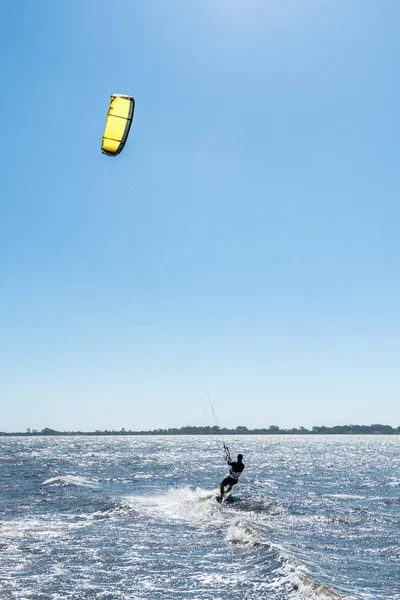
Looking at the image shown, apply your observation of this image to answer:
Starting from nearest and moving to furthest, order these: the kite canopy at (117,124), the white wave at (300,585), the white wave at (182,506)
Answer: the white wave at (300,585), the kite canopy at (117,124), the white wave at (182,506)

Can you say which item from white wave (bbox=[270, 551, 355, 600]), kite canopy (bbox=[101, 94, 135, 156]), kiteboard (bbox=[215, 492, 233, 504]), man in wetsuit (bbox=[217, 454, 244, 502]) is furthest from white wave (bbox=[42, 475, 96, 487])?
kite canopy (bbox=[101, 94, 135, 156])

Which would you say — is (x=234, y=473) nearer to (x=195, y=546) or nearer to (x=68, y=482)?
(x=195, y=546)

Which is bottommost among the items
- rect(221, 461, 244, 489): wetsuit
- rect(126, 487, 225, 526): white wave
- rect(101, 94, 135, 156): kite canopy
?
rect(126, 487, 225, 526): white wave

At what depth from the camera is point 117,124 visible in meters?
15.2

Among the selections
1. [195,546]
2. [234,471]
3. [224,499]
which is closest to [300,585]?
[195,546]

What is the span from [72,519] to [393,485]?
80.8ft

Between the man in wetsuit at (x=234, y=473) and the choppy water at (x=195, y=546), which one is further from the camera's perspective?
the man in wetsuit at (x=234, y=473)

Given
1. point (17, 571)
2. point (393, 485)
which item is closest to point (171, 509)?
point (17, 571)

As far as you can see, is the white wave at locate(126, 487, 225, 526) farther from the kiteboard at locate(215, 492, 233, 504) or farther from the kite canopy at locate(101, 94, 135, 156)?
the kite canopy at locate(101, 94, 135, 156)

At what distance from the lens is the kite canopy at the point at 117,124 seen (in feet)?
49.2

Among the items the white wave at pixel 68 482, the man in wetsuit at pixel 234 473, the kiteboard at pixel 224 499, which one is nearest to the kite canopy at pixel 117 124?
the man in wetsuit at pixel 234 473

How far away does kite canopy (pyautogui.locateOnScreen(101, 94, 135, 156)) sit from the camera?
15005 millimetres

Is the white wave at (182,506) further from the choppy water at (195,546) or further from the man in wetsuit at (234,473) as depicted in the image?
the man in wetsuit at (234,473)

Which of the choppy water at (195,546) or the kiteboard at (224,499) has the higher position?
the kiteboard at (224,499)
